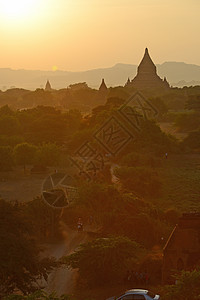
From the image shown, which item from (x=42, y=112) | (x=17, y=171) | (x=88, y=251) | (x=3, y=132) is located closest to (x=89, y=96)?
(x=42, y=112)

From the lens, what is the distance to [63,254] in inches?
1067

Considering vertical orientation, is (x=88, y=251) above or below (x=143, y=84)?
below

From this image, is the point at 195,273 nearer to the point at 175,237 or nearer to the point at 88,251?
the point at 175,237

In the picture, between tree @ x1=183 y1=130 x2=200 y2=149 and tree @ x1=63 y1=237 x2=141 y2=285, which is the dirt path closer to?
tree @ x1=63 y1=237 x2=141 y2=285

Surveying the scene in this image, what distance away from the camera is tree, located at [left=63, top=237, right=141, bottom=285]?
2228 cm

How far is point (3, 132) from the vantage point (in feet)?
235

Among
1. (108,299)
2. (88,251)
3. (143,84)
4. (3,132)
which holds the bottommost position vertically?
(108,299)

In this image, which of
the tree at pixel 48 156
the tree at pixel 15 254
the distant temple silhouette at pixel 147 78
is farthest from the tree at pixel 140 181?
the distant temple silhouette at pixel 147 78

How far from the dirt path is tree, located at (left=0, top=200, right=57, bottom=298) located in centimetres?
277

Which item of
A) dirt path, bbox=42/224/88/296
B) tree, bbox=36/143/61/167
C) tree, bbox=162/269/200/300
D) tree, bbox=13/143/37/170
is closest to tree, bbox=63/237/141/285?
dirt path, bbox=42/224/88/296

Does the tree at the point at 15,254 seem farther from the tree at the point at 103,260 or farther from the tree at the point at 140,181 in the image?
the tree at the point at 140,181

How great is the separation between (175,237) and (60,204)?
12.7 m

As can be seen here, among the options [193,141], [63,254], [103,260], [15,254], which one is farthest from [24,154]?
[15,254]

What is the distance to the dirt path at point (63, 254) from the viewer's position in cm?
2258
